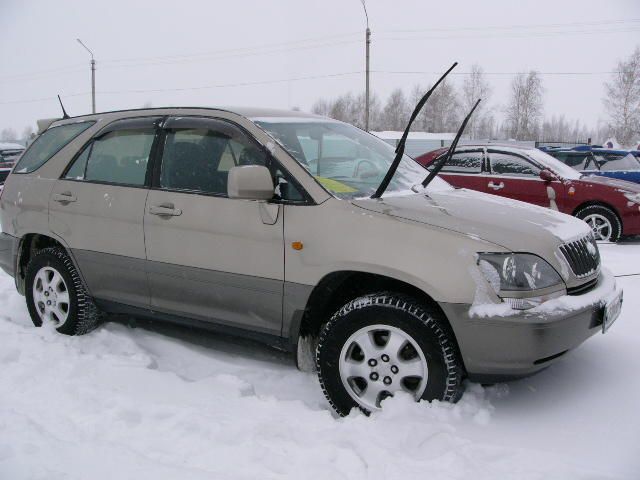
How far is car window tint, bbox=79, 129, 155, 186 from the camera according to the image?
387 cm

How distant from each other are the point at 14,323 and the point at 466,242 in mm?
3559

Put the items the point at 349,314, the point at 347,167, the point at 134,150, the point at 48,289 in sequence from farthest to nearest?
the point at 48,289 → the point at 134,150 → the point at 347,167 → the point at 349,314

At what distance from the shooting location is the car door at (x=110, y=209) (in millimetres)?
3795

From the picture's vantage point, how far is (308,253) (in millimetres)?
3102

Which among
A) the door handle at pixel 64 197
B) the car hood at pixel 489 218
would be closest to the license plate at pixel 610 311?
the car hood at pixel 489 218

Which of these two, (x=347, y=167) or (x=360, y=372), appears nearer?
(x=360, y=372)

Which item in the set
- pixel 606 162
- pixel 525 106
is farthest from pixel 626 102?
pixel 606 162

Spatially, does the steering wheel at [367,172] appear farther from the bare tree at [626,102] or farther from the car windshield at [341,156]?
the bare tree at [626,102]

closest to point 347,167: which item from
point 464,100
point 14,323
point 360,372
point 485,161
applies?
point 360,372

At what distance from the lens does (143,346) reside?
4.08 metres

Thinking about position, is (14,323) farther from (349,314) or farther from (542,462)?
(542,462)

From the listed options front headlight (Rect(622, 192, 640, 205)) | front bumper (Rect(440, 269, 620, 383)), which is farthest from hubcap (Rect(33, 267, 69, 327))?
front headlight (Rect(622, 192, 640, 205))

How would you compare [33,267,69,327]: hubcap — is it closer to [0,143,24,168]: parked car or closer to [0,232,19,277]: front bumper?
[0,232,19,277]: front bumper

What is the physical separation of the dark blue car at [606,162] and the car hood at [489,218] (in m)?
9.05
